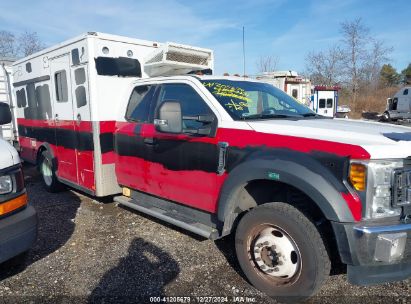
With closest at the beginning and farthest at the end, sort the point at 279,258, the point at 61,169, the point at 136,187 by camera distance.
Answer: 1. the point at 279,258
2. the point at 136,187
3. the point at 61,169

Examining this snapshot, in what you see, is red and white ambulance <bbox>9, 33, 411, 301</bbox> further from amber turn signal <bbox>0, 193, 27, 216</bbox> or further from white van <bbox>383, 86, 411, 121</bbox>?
white van <bbox>383, 86, 411, 121</bbox>

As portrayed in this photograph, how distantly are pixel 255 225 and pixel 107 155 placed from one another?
281 cm

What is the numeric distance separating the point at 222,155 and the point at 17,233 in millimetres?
2050

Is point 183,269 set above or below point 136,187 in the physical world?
below

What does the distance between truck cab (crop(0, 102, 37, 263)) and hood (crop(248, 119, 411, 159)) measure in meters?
2.30

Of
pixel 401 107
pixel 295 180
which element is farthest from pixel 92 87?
pixel 401 107

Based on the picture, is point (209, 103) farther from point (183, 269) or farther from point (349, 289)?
point (349, 289)

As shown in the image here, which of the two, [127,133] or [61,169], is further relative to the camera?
[61,169]

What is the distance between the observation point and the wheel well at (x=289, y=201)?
10.3 feet

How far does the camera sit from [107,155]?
5.25 m

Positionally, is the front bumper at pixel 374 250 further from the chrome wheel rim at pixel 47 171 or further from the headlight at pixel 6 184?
the chrome wheel rim at pixel 47 171

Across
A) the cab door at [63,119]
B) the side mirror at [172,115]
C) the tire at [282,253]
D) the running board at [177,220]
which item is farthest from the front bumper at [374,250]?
the cab door at [63,119]

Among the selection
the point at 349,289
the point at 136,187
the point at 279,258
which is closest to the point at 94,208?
the point at 136,187

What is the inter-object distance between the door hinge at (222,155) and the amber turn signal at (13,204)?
1941mm
